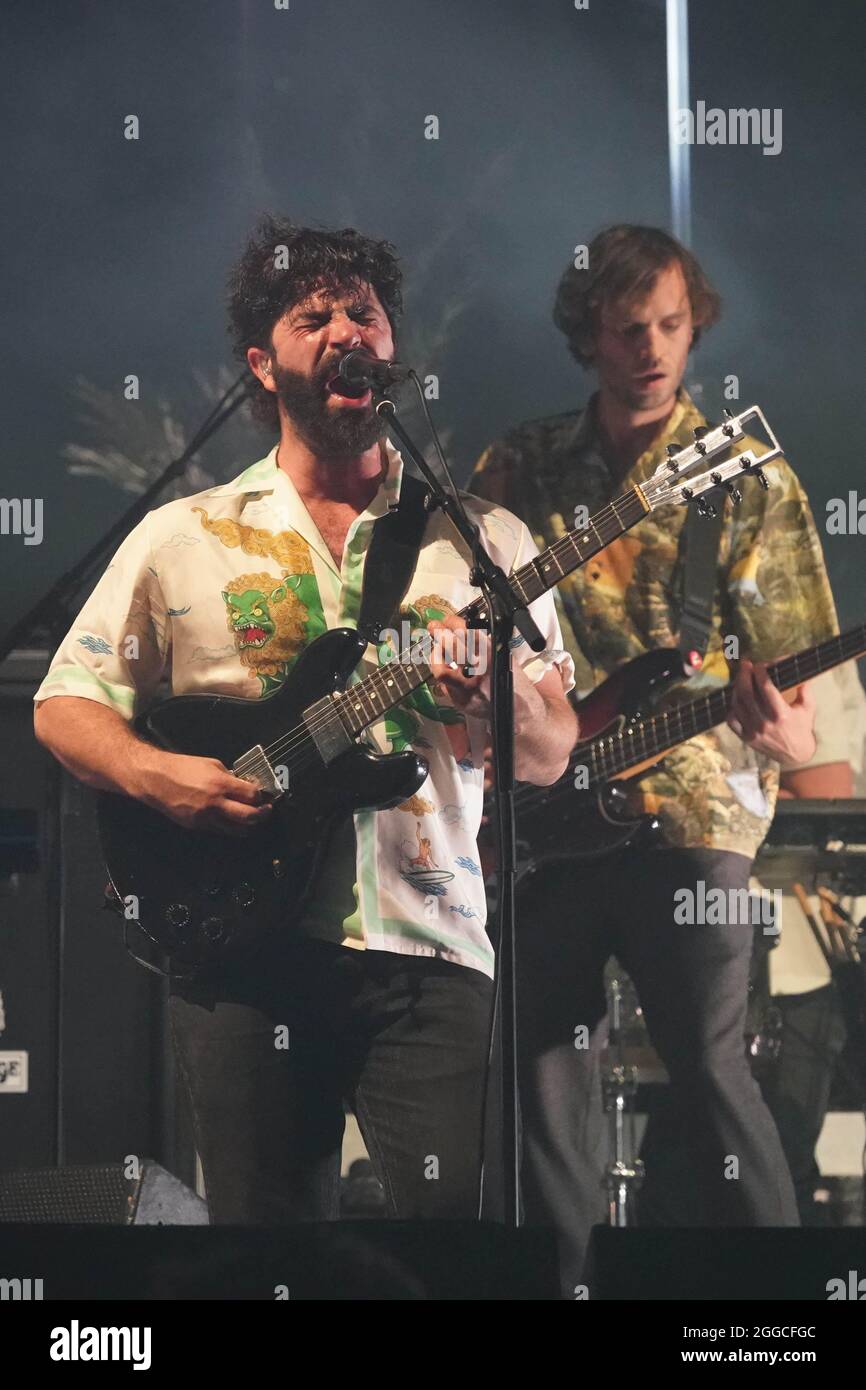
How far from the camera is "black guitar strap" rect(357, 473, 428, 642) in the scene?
330cm

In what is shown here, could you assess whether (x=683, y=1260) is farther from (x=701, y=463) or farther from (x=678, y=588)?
(x=678, y=588)

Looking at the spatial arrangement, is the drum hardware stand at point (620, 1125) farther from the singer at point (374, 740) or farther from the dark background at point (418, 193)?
the dark background at point (418, 193)

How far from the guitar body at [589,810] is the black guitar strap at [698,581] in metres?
0.08

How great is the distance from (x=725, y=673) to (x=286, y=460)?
Answer: 100 centimetres

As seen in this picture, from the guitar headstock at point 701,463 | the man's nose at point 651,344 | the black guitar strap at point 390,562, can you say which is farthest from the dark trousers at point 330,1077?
the man's nose at point 651,344

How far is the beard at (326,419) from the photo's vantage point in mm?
3402

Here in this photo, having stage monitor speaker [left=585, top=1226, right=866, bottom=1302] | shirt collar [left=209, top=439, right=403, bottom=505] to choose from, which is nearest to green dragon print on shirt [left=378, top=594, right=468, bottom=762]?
shirt collar [left=209, top=439, right=403, bottom=505]

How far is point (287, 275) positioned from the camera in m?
3.45

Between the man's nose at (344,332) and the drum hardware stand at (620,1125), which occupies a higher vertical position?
the man's nose at (344,332)

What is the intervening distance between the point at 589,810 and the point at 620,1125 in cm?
64

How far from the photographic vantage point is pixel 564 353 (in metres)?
3.54

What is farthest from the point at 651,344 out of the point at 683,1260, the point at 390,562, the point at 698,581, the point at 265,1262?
the point at 265,1262

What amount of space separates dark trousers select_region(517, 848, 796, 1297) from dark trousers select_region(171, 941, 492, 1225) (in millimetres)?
314

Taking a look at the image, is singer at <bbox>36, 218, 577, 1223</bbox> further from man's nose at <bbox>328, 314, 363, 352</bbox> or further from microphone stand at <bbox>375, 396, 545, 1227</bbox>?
microphone stand at <bbox>375, 396, 545, 1227</bbox>
